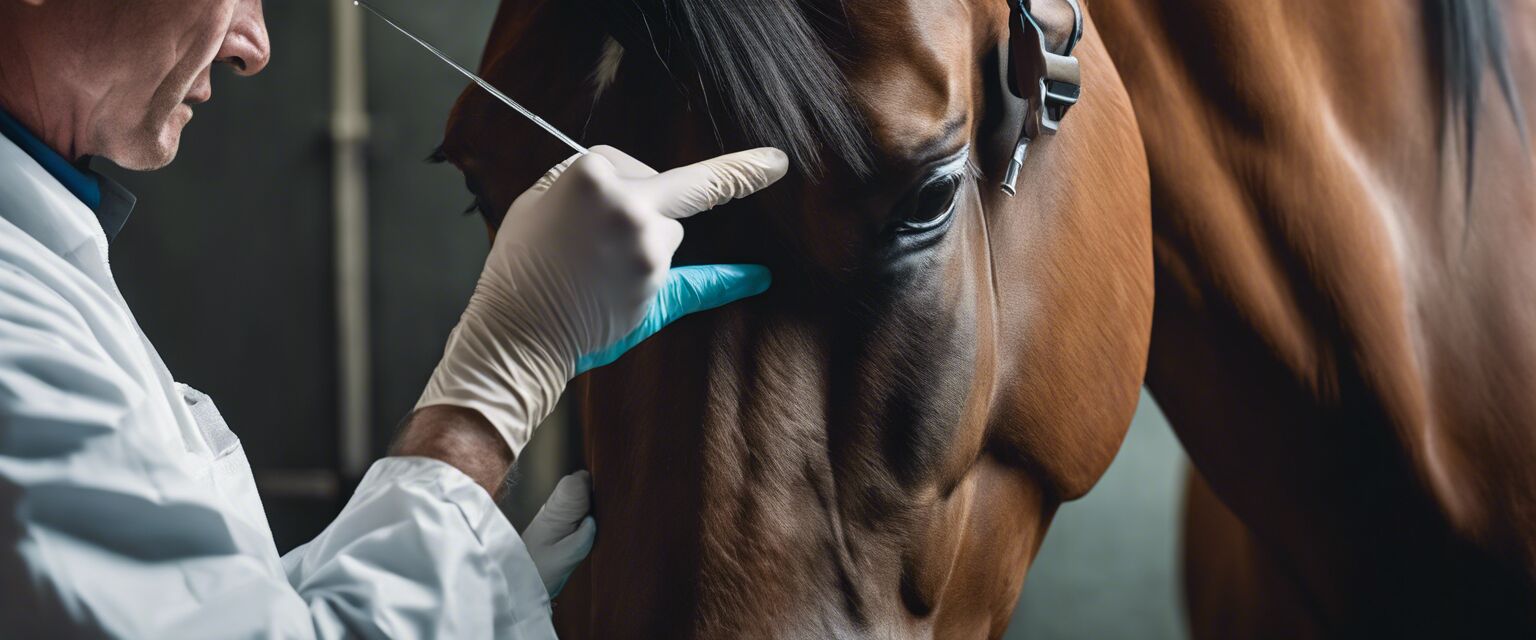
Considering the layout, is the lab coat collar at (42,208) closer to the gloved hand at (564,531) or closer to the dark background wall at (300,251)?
the gloved hand at (564,531)

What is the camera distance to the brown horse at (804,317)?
2.25 ft

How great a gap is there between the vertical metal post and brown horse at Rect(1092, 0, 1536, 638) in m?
2.41

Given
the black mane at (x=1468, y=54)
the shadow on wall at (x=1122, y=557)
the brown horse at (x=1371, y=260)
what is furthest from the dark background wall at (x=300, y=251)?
the black mane at (x=1468, y=54)

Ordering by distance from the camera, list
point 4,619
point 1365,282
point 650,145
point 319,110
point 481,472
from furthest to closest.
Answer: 1. point 319,110
2. point 1365,282
3. point 650,145
4. point 481,472
5. point 4,619

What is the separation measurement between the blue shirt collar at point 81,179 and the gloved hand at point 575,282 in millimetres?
259

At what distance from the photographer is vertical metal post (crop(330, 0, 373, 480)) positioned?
2.94m

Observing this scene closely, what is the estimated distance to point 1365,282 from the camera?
3.18 ft

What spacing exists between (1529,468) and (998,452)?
495 mm

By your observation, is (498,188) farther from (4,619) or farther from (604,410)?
(4,619)

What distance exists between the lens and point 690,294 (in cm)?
67

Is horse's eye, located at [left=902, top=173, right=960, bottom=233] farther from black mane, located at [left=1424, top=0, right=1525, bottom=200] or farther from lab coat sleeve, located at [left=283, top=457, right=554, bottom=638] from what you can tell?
black mane, located at [left=1424, top=0, right=1525, bottom=200]

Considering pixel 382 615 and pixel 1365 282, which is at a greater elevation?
pixel 382 615

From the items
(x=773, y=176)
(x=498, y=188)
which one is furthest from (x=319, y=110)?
(x=773, y=176)

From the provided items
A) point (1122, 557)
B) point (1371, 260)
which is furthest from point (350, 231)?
point (1371, 260)
